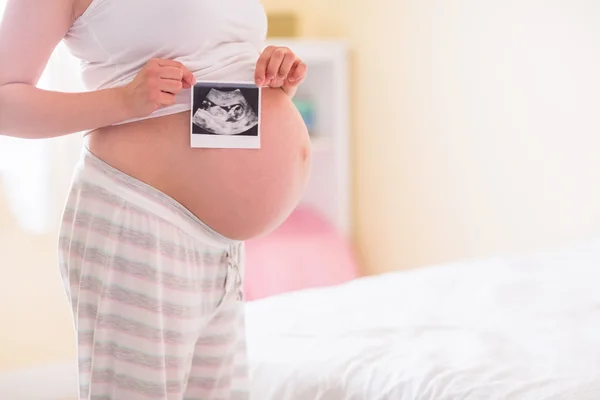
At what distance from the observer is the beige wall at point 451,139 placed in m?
1.91

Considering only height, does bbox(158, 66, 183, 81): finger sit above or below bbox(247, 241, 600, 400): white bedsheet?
above

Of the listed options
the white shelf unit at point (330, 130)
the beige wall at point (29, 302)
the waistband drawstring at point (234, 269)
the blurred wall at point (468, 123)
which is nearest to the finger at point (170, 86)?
the waistband drawstring at point (234, 269)

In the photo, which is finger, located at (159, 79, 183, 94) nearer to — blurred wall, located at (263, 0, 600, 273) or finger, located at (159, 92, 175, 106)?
finger, located at (159, 92, 175, 106)

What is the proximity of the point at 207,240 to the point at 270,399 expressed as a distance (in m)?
0.26

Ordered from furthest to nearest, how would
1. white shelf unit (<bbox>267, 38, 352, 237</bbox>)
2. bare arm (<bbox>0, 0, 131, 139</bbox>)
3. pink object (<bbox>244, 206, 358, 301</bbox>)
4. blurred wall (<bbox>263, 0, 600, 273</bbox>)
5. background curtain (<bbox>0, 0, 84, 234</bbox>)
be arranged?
white shelf unit (<bbox>267, 38, 352, 237</bbox>), pink object (<bbox>244, 206, 358, 301</bbox>), background curtain (<bbox>0, 0, 84, 234</bbox>), blurred wall (<bbox>263, 0, 600, 273</bbox>), bare arm (<bbox>0, 0, 131, 139</bbox>)

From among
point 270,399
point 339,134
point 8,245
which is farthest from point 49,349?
point 270,399

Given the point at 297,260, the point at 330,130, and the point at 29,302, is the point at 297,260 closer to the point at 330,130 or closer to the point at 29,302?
the point at 330,130

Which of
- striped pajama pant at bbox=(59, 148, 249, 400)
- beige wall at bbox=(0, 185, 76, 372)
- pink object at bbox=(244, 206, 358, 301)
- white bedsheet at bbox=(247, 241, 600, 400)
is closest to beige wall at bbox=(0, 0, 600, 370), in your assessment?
beige wall at bbox=(0, 185, 76, 372)

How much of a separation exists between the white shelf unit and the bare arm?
1652 mm

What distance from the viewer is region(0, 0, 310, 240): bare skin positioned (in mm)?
974

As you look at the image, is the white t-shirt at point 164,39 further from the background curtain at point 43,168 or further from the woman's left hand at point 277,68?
the background curtain at point 43,168

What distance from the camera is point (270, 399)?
3.77ft

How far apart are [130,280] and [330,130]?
1.80 m

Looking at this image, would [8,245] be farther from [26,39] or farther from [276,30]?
[26,39]
